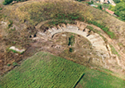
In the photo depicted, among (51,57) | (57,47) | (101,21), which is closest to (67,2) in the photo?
(101,21)

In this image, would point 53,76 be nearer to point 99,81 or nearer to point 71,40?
point 99,81

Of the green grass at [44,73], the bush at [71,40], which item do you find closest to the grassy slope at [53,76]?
the green grass at [44,73]

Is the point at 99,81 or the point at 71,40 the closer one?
the point at 99,81

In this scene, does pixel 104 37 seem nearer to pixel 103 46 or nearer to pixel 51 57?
pixel 103 46

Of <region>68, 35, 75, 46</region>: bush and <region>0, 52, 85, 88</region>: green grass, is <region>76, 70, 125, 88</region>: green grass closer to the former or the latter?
<region>0, 52, 85, 88</region>: green grass

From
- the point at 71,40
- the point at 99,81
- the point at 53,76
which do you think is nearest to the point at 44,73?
the point at 53,76

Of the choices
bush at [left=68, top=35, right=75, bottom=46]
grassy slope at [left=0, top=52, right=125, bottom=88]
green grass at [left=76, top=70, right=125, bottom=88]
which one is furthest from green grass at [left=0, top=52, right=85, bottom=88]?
bush at [left=68, top=35, right=75, bottom=46]
